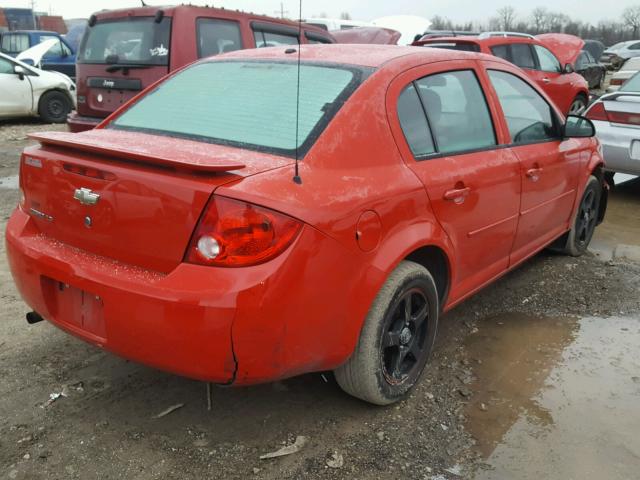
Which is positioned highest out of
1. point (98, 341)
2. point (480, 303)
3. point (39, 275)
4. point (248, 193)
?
point (248, 193)

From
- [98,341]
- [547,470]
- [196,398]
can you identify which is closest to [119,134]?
[98,341]

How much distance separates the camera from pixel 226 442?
2551 millimetres

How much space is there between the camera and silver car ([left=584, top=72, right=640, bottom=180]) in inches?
249

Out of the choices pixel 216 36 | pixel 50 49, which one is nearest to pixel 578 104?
pixel 216 36

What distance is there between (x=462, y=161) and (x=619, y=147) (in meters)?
4.13

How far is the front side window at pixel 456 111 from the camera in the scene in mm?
3029

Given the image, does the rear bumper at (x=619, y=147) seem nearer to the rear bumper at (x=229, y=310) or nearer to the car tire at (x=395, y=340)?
the car tire at (x=395, y=340)

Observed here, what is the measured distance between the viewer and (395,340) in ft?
9.08

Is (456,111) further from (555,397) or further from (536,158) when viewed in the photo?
(555,397)

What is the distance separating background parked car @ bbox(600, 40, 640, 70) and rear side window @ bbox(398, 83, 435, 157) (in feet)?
88.7

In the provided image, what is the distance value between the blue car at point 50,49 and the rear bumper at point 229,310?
1452cm

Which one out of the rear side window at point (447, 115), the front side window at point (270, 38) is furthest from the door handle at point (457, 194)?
the front side window at point (270, 38)

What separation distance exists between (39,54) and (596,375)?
44.4 ft

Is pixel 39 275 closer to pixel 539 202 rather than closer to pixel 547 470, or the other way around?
pixel 547 470
